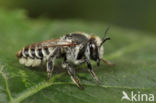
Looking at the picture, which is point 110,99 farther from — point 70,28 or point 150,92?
point 70,28

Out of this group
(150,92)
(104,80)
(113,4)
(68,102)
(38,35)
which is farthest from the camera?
(113,4)

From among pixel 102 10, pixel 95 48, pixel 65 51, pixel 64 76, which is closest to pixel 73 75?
pixel 64 76

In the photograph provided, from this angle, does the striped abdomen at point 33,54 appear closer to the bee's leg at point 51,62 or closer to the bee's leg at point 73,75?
the bee's leg at point 51,62

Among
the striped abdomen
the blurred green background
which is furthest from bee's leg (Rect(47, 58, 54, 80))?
the blurred green background

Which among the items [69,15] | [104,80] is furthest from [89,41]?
[69,15]

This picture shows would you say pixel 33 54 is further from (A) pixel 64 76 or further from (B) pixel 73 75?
(B) pixel 73 75
